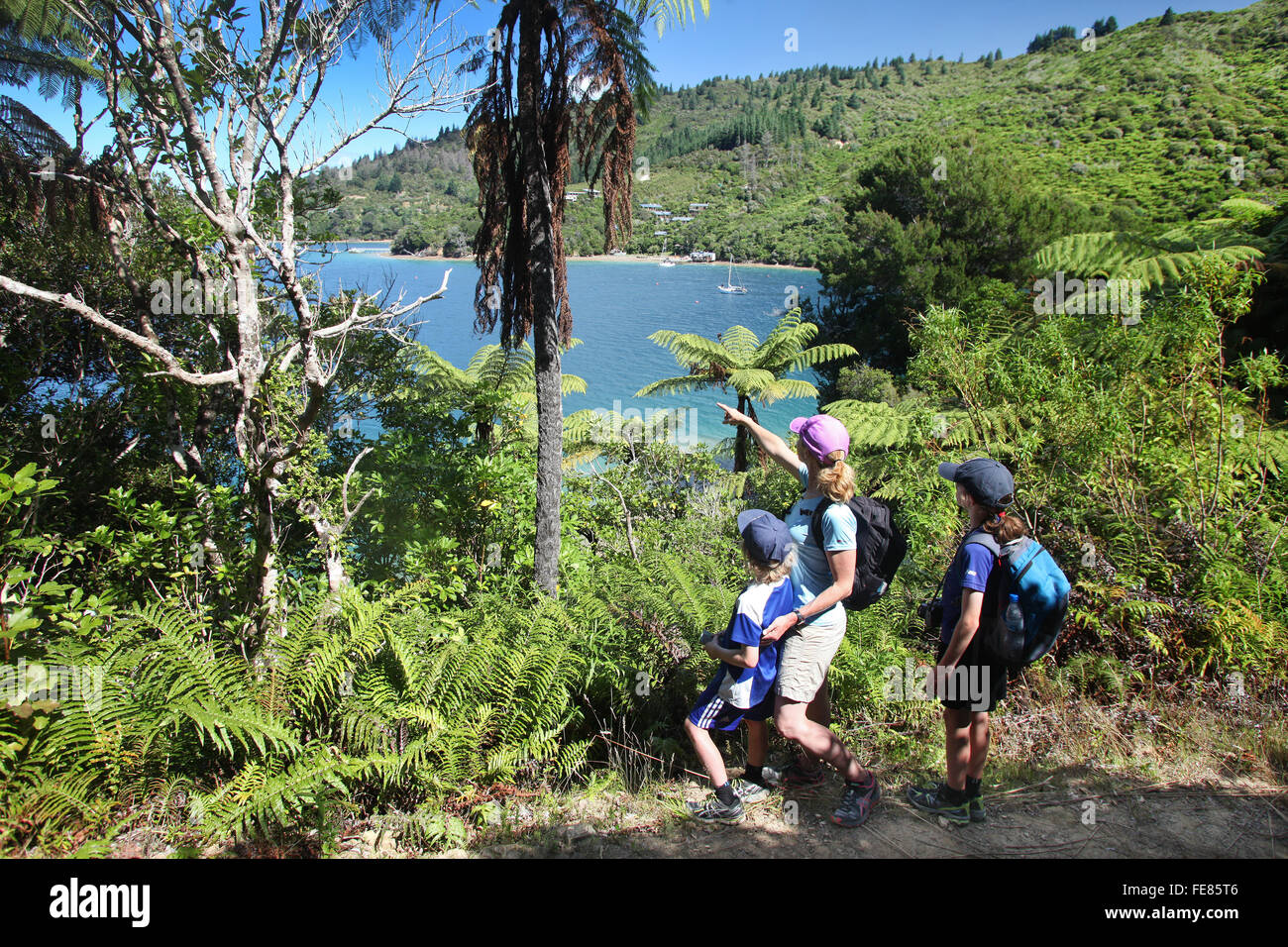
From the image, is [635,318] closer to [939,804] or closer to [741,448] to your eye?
[741,448]

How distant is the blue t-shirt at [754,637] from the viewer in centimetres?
267

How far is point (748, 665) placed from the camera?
105 inches

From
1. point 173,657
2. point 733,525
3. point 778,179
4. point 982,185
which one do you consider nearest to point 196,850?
point 173,657

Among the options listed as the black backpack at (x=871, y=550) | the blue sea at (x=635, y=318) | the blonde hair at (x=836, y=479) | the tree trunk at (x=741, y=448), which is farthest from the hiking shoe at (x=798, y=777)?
the tree trunk at (x=741, y=448)

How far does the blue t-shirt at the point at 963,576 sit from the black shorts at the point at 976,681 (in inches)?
4.0

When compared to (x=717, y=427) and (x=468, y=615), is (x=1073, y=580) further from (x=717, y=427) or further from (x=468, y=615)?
(x=717, y=427)

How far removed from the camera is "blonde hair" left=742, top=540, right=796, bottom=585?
2.68m

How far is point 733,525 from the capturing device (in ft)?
26.0

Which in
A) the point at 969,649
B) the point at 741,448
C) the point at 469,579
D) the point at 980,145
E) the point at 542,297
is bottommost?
the point at 469,579

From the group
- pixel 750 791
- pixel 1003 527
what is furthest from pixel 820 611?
pixel 750 791

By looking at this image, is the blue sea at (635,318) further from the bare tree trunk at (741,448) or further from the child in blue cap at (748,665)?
the child in blue cap at (748,665)

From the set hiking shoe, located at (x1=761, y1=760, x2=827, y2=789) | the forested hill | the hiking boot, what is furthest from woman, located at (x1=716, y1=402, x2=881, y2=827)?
the forested hill

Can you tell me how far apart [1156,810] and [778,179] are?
112m

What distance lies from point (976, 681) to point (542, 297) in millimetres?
4394
